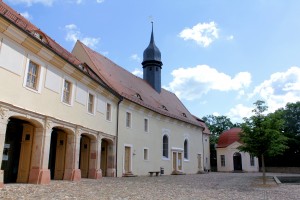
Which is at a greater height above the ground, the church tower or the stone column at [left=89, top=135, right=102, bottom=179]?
the church tower

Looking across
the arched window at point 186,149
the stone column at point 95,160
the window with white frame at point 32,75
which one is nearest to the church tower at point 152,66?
the arched window at point 186,149

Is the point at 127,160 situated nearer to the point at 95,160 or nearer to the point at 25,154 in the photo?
the point at 95,160

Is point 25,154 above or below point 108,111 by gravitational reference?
below

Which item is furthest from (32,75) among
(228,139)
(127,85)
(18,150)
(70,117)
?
(228,139)

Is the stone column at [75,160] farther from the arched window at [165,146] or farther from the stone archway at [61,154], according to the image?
the arched window at [165,146]

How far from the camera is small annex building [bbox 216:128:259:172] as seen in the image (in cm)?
4591

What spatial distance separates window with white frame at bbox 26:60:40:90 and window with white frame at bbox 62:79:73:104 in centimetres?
240

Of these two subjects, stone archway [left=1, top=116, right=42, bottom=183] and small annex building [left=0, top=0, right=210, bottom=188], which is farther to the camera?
stone archway [left=1, top=116, right=42, bottom=183]

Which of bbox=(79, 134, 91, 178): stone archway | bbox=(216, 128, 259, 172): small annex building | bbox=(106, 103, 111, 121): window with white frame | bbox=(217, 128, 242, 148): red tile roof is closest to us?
bbox=(79, 134, 91, 178): stone archway

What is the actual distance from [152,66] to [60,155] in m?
21.9

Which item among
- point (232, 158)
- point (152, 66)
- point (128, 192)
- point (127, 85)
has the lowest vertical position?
point (128, 192)

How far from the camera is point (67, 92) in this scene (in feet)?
56.4

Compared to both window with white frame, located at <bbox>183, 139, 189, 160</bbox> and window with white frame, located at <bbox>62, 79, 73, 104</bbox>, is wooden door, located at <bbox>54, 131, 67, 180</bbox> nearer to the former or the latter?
window with white frame, located at <bbox>62, 79, 73, 104</bbox>

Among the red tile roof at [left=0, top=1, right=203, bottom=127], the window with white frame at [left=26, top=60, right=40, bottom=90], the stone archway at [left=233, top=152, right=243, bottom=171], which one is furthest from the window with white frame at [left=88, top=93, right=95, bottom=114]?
the stone archway at [left=233, top=152, right=243, bottom=171]
